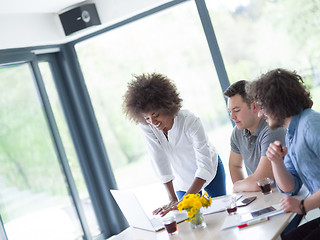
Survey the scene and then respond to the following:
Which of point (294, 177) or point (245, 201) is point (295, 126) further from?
point (245, 201)

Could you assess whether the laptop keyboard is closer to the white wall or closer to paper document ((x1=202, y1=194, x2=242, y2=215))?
paper document ((x1=202, y1=194, x2=242, y2=215))

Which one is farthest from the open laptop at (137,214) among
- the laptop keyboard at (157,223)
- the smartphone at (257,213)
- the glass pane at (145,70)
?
the glass pane at (145,70)

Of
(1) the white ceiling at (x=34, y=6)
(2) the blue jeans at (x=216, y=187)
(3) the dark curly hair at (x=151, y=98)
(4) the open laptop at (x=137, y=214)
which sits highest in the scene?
(1) the white ceiling at (x=34, y=6)

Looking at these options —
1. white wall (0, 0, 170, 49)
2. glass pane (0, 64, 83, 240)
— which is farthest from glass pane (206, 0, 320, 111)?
glass pane (0, 64, 83, 240)

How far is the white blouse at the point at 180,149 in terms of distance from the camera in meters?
3.18

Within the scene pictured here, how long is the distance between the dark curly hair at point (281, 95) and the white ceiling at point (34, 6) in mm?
2728

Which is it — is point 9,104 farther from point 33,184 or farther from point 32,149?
point 33,184

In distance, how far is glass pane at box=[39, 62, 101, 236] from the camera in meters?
5.18

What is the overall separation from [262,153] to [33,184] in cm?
276

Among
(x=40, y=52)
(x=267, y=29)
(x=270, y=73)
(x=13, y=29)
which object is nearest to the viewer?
(x=270, y=73)

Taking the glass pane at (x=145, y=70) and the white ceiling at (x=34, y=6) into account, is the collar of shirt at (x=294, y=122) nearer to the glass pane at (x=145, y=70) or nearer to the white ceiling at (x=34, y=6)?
the glass pane at (x=145, y=70)

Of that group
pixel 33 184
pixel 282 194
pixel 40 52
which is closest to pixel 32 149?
pixel 33 184

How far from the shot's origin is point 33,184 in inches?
187

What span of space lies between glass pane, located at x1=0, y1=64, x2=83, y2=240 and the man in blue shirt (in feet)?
9.64
